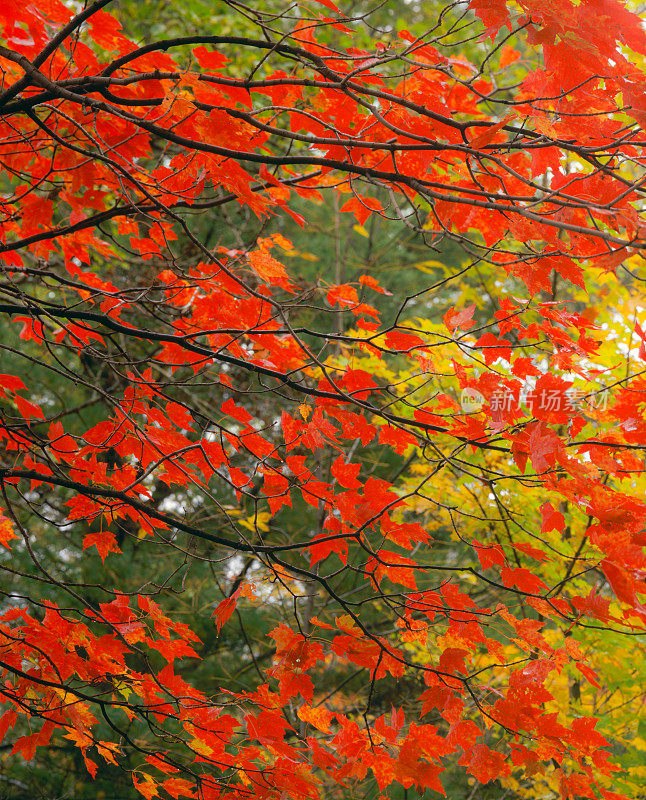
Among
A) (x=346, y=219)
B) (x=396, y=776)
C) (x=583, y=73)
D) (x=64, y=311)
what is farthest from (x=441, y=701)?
(x=346, y=219)

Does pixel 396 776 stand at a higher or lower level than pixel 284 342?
lower

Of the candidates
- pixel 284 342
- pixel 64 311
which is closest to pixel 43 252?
pixel 64 311

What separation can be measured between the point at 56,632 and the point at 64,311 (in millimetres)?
1045

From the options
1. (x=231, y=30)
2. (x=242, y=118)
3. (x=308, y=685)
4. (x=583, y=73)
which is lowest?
(x=308, y=685)

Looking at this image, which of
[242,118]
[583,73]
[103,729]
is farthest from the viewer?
[103,729]

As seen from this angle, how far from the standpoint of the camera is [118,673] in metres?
1.94

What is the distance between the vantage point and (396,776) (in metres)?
1.86

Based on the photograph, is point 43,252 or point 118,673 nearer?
point 118,673

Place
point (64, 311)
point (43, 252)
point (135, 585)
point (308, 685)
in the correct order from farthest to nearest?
point (135, 585) → point (43, 252) → point (308, 685) → point (64, 311)

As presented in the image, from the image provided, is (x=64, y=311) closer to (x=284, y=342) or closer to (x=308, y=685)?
(x=284, y=342)

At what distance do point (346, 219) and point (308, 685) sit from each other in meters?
4.45

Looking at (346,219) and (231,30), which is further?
(346,219)

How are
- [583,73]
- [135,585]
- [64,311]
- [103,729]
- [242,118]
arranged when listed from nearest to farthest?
1. [242,118]
2. [583,73]
3. [64,311]
4. [103,729]
5. [135,585]

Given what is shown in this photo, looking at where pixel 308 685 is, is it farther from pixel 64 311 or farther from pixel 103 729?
pixel 103 729
